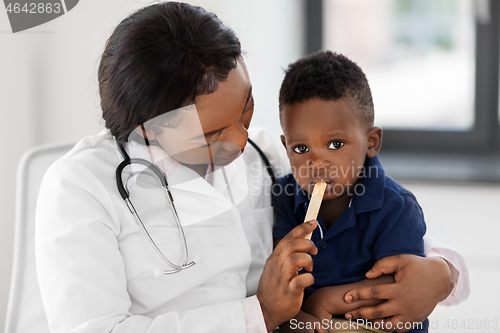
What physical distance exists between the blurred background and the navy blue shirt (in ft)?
1.77

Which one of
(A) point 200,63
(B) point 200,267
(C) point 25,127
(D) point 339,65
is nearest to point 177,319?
(B) point 200,267

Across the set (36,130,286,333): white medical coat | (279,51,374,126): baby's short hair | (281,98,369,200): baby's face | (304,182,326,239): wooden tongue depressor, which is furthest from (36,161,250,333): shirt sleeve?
(279,51,374,126): baby's short hair

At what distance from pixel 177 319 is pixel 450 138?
1.82 meters

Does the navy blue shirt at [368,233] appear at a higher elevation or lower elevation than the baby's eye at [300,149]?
lower

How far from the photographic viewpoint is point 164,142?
0.86m

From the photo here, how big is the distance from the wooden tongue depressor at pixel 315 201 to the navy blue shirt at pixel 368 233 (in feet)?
0.27

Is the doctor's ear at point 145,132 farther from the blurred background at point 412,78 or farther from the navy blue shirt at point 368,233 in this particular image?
the blurred background at point 412,78

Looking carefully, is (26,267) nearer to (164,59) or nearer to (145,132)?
(145,132)

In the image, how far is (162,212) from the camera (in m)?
0.88

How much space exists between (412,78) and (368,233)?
1510mm

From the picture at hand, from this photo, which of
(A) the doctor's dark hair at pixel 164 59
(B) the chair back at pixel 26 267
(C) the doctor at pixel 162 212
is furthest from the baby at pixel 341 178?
(B) the chair back at pixel 26 267

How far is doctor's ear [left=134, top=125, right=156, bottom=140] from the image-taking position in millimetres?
838

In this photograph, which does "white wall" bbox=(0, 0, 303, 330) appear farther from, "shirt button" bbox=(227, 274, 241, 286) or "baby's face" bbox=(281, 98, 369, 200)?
"shirt button" bbox=(227, 274, 241, 286)

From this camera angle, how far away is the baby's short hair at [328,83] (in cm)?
94
